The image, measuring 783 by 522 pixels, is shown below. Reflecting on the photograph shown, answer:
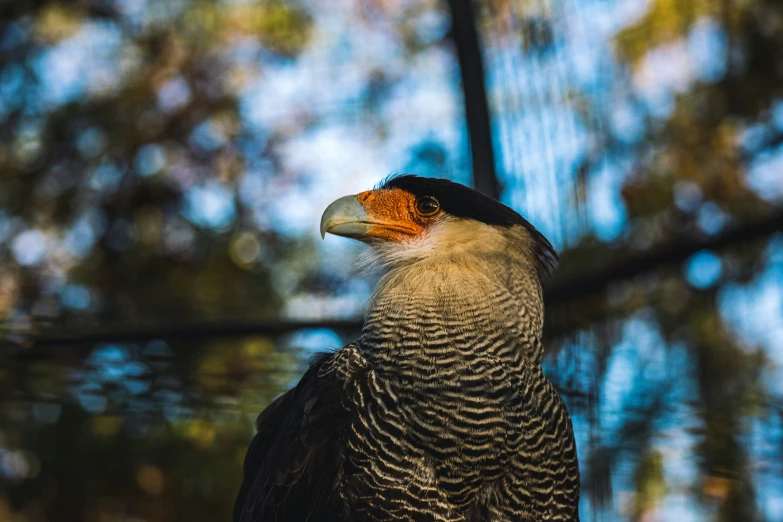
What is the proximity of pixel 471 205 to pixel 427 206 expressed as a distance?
0.17 m

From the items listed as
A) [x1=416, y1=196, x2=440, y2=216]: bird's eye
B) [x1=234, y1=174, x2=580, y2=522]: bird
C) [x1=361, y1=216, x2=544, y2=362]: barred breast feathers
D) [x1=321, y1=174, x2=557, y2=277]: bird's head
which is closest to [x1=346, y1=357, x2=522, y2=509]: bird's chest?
[x1=234, y1=174, x2=580, y2=522]: bird

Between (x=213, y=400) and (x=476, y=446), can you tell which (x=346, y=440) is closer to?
(x=476, y=446)

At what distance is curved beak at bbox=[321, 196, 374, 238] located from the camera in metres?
2.68

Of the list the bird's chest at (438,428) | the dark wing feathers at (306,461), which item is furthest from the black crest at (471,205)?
the dark wing feathers at (306,461)

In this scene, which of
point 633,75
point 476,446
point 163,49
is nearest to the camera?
point 476,446

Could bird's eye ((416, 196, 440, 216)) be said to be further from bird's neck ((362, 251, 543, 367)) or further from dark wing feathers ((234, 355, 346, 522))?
dark wing feathers ((234, 355, 346, 522))

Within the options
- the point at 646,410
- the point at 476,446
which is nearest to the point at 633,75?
the point at 646,410

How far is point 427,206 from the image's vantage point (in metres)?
2.79

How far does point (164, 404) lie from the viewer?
370 centimetres

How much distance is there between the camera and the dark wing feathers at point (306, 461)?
7.98 feet

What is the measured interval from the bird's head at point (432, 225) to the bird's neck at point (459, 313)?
0.18ft

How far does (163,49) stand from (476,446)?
5222mm

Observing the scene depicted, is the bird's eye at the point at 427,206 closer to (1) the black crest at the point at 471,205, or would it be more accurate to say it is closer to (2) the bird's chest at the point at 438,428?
(1) the black crest at the point at 471,205

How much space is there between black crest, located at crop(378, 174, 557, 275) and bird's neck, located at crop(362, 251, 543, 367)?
133mm
